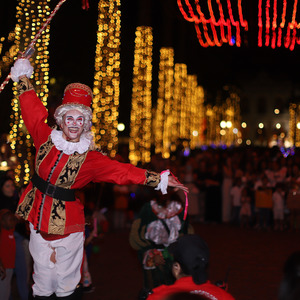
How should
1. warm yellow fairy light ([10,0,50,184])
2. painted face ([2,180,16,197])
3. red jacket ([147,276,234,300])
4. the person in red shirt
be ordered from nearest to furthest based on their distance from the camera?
red jacket ([147,276,234,300]) → the person in red shirt → painted face ([2,180,16,197]) → warm yellow fairy light ([10,0,50,184])

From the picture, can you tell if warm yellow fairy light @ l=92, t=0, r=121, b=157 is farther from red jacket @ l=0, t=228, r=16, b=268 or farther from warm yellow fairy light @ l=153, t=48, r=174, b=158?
red jacket @ l=0, t=228, r=16, b=268

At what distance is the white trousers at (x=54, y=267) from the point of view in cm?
568

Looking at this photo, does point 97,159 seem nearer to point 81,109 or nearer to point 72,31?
point 81,109

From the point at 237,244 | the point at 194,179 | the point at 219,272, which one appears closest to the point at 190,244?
the point at 219,272

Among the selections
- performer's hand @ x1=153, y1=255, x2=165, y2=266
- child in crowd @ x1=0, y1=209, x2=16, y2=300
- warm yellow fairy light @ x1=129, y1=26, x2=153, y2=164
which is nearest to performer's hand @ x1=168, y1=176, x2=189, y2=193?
performer's hand @ x1=153, y1=255, x2=165, y2=266

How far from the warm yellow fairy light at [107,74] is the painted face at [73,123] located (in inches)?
333

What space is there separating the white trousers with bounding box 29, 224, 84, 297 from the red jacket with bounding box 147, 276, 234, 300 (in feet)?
4.93

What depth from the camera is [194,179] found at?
59.4 ft

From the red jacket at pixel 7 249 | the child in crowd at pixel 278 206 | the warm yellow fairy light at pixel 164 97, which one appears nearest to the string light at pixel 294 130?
the warm yellow fairy light at pixel 164 97

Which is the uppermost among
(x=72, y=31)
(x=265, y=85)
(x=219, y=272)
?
(x=265, y=85)

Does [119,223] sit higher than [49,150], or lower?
lower

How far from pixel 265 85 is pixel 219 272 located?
86.7m

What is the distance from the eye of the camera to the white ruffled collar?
5875 millimetres

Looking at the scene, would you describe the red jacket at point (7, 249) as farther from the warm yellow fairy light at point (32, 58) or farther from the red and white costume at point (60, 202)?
the warm yellow fairy light at point (32, 58)
